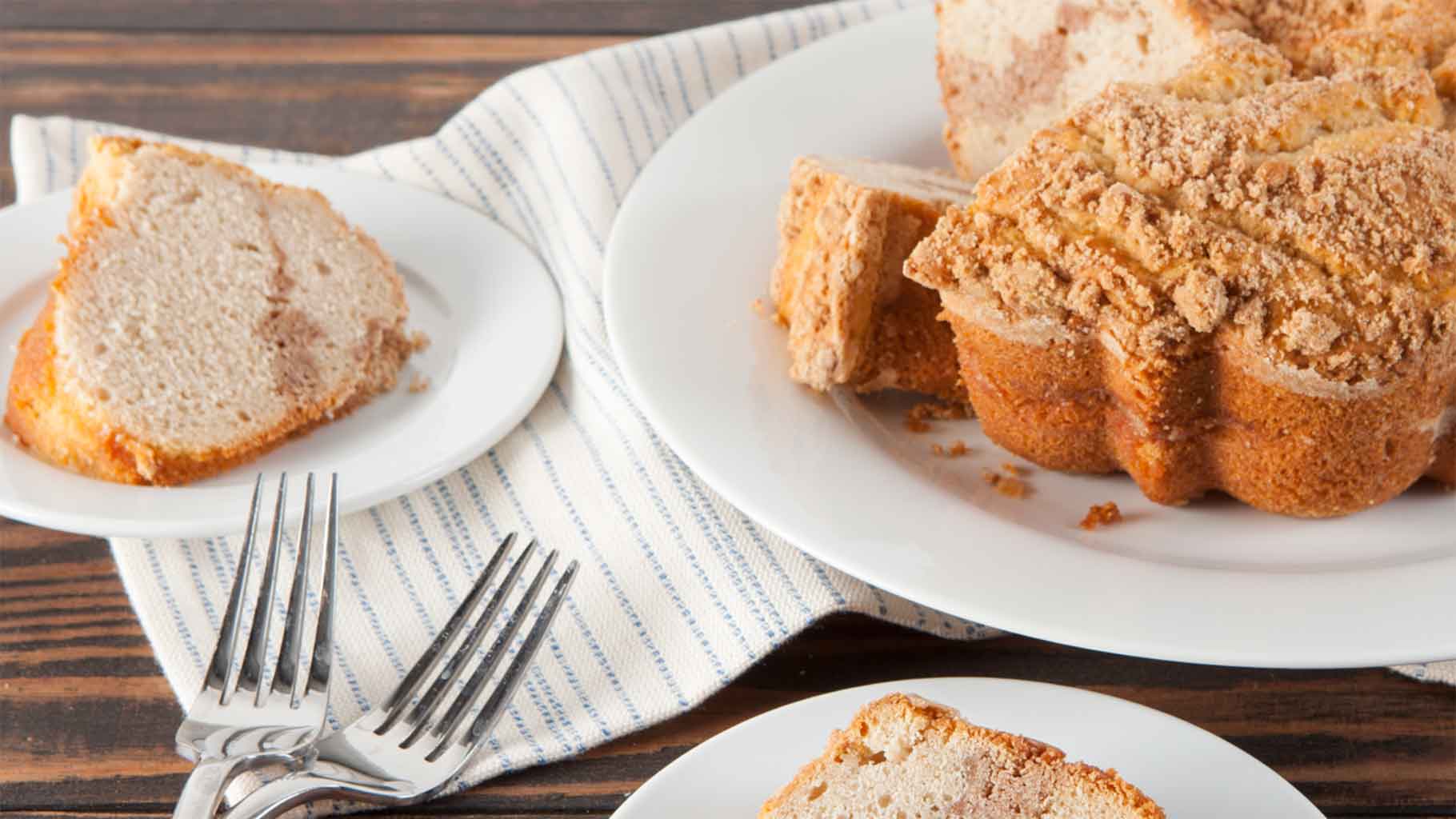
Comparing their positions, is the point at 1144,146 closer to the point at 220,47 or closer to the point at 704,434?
the point at 704,434

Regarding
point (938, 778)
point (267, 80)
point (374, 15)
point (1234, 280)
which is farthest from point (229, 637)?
point (374, 15)

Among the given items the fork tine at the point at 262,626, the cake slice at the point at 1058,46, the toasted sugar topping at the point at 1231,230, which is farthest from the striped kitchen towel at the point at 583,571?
the cake slice at the point at 1058,46

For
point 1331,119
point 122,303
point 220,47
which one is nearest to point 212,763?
point 122,303

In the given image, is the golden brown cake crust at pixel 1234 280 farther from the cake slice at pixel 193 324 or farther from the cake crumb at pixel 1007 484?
the cake slice at pixel 193 324

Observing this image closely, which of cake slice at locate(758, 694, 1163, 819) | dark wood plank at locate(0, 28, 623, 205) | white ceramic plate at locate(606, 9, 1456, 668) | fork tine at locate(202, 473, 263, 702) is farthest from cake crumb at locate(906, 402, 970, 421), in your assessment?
dark wood plank at locate(0, 28, 623, 205)

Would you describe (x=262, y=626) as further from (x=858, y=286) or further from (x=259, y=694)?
(x=858, y=286)
